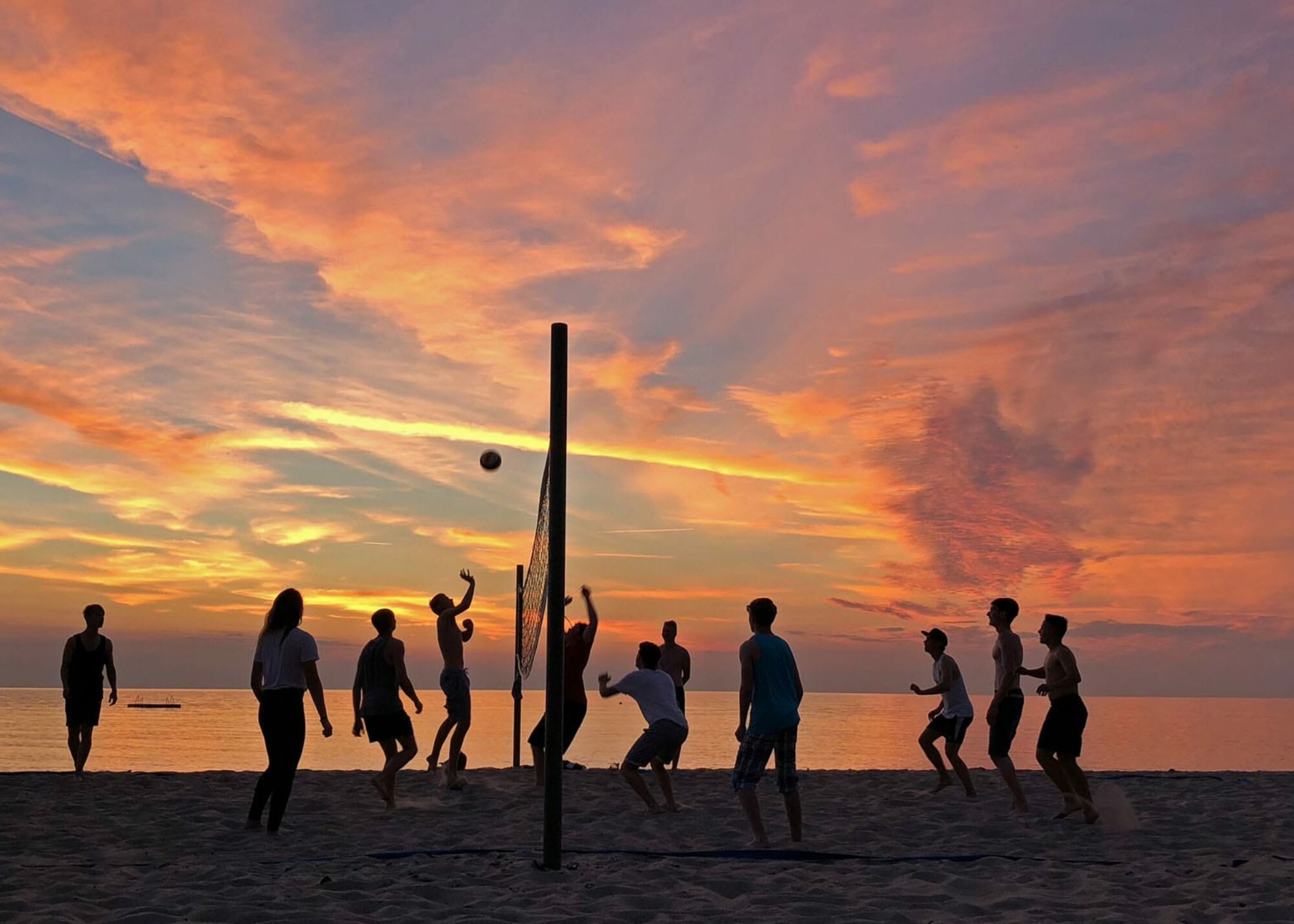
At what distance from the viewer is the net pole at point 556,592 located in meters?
7.07

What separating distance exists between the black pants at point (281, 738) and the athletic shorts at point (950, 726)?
5.64 meters

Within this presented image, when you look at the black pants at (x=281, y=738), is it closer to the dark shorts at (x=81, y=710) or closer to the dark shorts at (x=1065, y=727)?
the dark shorts at (x=81, y=710)

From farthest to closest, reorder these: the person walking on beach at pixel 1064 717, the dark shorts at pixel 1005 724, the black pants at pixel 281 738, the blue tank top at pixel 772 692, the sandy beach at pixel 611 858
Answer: the dark shorts at pixel 1005 724, the person walking on beach at pixel 1064 717, the black pants at pixel 281 738, the blue tank top at pixel 772 692, the sandy beach at pixel 611 858

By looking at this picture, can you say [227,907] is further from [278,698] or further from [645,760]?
[645,760]

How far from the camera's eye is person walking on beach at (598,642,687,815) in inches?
388

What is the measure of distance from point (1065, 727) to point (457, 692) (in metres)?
5.50

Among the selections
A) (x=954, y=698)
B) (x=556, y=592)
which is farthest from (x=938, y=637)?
(x=556, y=592)

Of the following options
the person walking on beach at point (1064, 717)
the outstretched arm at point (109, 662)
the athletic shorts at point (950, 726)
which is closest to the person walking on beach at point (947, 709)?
the athletic shorts at point (950, 726)

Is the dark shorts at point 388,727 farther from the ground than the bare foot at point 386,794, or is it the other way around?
the dark shorts at point 388,727

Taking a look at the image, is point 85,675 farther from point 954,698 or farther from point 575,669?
point 954,698

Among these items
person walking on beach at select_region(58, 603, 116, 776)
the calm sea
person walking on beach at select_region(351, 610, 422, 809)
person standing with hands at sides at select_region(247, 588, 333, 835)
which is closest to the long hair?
person standing with hands at sides at select_region(247, 588, 333, 835)

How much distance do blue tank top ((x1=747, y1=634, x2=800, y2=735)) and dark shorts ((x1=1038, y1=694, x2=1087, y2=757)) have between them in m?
2.54

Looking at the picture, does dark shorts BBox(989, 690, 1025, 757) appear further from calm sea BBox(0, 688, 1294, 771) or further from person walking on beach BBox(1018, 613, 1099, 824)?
calm sea BBox(0, 688, 1294, 771)

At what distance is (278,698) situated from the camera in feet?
28.3
